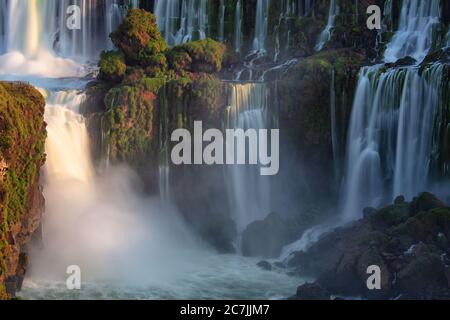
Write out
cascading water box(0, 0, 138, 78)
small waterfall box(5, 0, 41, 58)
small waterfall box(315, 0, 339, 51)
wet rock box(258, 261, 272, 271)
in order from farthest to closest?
small waterfall box(5, 0, 41, 58) → cascading water box(0, 0, 138, 78) → small waterfall box(315, 0, 339, 51) → wet rock box(258, 261, 272, 271)

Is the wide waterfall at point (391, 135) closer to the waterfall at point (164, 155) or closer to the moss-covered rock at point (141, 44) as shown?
the waterfall at point (164, 155)

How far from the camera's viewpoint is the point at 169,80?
27672 millimetres

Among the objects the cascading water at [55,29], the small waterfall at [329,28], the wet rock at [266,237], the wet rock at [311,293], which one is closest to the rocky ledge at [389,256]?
the wet rock at [311,293]

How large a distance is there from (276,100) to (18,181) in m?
10.5

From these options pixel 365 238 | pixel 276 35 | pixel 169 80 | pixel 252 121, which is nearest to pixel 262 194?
pixel 252 121

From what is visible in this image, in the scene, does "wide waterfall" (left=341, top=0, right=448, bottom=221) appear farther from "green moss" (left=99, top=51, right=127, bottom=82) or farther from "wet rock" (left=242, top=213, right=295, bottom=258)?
"green moss" (left=99, top=51, right=127, bottom=82)

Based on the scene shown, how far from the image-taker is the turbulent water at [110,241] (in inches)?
838

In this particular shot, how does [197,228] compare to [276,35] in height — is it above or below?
below

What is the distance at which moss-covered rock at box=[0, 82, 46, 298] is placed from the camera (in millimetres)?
19344

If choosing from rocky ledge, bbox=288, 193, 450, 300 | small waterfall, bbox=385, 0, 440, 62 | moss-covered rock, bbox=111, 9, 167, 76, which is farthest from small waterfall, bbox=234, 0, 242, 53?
rocky ledge, bbox=288, 193, 450, 300

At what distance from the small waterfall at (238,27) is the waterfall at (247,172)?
7508mm

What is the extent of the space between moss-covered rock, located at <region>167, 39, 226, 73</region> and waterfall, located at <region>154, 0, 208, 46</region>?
5.44 metres

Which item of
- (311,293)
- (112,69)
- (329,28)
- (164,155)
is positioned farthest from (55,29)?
(311,293)
